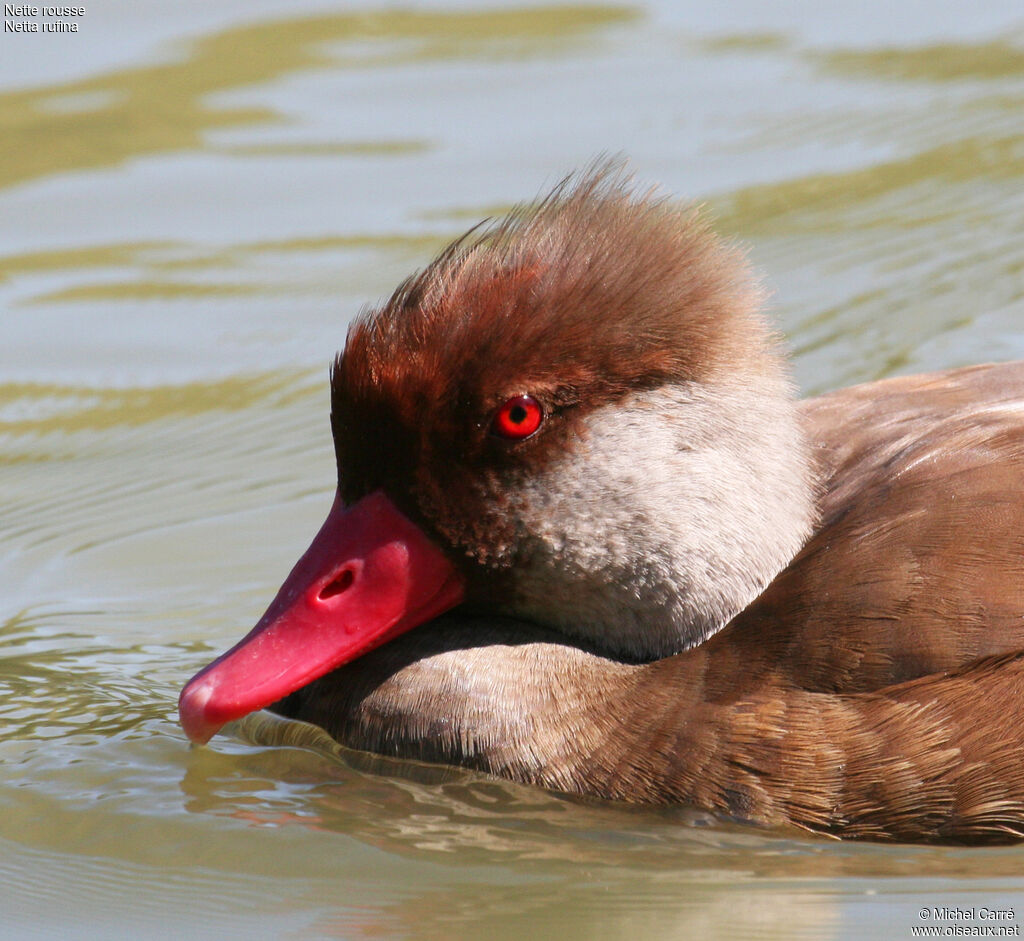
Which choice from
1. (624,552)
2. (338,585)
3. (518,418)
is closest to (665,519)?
(624,552)

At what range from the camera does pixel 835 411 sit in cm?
602

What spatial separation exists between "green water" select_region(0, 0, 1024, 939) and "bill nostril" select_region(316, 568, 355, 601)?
50cm

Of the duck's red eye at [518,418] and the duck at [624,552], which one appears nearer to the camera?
the duck at [624,552]

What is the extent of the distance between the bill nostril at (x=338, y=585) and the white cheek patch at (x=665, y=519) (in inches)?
18.5

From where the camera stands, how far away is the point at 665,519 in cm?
528

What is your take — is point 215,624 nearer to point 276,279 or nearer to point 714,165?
point 276,279

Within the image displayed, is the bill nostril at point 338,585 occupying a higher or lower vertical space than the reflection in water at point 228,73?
lower

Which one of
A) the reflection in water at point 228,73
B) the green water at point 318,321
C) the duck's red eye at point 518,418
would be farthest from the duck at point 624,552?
the reflection in water at point 228,73

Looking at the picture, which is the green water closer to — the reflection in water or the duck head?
the reflection in water

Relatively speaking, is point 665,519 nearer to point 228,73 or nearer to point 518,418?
point 518,418

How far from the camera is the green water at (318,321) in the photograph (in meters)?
4.79

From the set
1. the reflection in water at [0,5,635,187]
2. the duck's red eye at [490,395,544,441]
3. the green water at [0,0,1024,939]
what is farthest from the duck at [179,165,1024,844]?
the reflection in water at [0,5,635,187]

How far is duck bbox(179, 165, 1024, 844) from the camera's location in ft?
16.0

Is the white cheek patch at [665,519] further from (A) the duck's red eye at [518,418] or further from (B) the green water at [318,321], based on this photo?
(B) the green water at [318,321]
